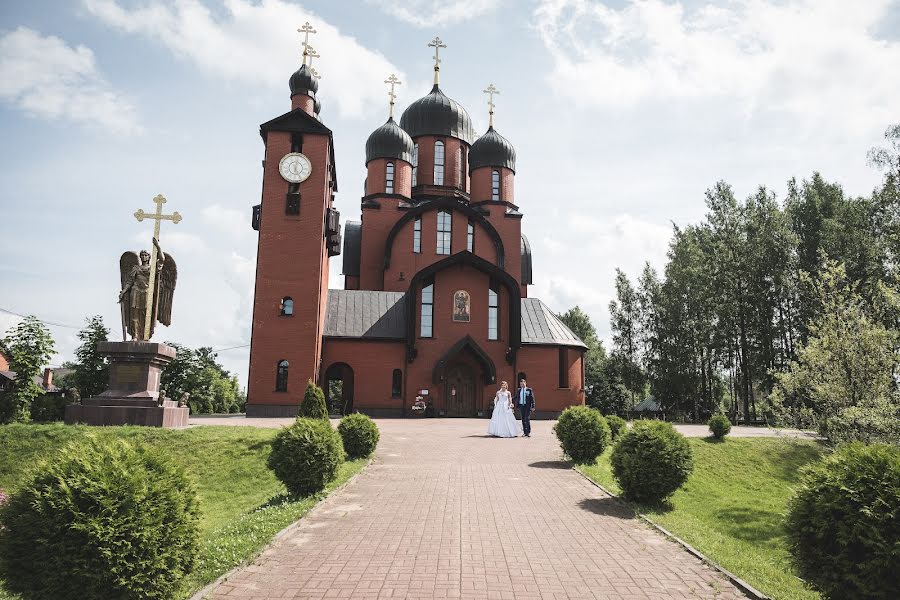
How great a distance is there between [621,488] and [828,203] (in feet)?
95.8

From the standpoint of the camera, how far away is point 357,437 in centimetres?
1305

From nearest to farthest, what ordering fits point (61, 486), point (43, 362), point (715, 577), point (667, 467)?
point (61, 486) → point (715, 577) → point (667, 467) → point (43, 362)

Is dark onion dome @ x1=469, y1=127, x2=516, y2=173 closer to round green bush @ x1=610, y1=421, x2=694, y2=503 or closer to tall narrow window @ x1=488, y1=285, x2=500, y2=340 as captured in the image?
tall narrow window @ x1=488, y1=285, x2=500, y2=340

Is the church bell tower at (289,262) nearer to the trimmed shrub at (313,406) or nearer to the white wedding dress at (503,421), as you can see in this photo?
the trimmed shrub at (313,406)

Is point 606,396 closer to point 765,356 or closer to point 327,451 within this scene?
point 765,356

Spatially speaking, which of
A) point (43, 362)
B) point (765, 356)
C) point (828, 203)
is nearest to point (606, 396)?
point (765, 356)

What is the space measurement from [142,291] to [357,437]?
7159 mm

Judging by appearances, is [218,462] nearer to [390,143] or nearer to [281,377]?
[281,377]

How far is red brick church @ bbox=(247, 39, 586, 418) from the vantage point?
25.4m

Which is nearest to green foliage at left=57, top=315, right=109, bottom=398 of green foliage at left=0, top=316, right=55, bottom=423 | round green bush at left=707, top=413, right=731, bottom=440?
green foliage at left=0, top=316, right=55, bottom=423

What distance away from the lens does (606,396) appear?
38031 millimetres

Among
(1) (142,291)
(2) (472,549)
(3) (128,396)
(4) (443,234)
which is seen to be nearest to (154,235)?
(1) (142,291)

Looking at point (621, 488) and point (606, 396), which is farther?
point (606, 396)

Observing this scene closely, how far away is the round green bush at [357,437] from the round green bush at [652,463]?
222 inches
